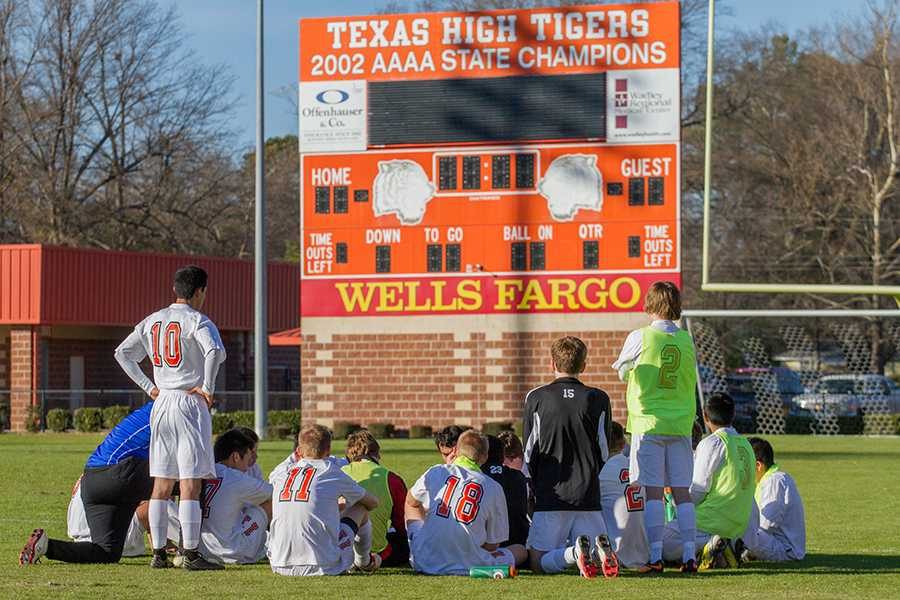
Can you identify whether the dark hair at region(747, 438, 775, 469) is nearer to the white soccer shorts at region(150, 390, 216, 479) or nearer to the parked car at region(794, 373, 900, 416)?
the white soccer shorts at region(150, 390, 216, 479)

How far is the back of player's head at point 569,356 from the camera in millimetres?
11047

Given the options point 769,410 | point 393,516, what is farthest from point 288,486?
point 769,410

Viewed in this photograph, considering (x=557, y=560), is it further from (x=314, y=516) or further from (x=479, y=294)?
(x=479, y=294)

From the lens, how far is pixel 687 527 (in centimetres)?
1115

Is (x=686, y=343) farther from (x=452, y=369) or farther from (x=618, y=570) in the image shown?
(x=452, y=369)

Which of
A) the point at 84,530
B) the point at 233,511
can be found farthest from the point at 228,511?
the point at 84,530

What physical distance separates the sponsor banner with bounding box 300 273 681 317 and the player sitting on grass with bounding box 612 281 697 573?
18031mm

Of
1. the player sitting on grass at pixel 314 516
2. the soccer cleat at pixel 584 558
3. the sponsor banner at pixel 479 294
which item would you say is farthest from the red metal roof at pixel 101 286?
the soccer cleat at pixel 584 558

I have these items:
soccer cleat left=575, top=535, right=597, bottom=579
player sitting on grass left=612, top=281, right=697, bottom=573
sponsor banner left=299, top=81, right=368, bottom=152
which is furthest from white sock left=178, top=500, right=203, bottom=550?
sponsor banner left=299, top=81, right=368, bottom=152

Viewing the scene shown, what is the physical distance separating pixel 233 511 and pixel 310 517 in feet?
4.03

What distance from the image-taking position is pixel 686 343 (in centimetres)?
1131

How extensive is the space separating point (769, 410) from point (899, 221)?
47.1 ft

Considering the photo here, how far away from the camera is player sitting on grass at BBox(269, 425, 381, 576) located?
10.7m

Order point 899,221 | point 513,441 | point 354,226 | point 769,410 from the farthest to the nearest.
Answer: point 899,221
point 769,410
point 354,226
point 513,441
